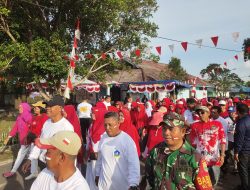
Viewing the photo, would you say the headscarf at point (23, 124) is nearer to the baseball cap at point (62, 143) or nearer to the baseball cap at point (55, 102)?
the baseball cap at point (55, 102)

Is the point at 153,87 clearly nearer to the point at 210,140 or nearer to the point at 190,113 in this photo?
the point at 190,113

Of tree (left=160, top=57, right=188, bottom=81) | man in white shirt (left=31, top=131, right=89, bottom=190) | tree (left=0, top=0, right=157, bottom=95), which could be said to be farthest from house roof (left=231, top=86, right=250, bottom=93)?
man in white shirt (left=31, top=131, right=89, bottom=190)

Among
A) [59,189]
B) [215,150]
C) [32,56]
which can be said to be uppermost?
[32,56]

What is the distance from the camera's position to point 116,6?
15.4 metres

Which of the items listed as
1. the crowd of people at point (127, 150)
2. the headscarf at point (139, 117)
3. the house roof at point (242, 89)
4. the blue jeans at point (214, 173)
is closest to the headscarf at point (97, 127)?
the crowd of people at point (127, 150)

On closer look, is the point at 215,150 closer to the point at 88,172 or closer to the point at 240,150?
the point at 240,150

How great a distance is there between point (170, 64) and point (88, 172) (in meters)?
30.1

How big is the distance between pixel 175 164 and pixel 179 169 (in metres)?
0.05

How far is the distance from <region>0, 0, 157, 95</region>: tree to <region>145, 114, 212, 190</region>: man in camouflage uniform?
12523mm

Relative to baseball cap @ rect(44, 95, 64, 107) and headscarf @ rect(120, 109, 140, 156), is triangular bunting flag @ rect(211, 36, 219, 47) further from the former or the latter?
baseball cap @ rect(44, 95, 64, 107)

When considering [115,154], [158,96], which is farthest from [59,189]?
[158,96]

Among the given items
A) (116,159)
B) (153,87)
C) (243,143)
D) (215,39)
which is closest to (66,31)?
(215,39)

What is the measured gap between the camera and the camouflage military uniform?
271 centimetres

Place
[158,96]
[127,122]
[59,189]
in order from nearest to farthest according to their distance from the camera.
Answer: [59,189] < [127,122] < [158,96]
